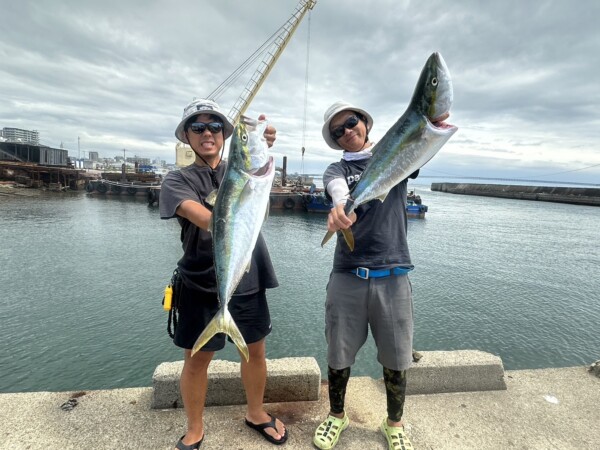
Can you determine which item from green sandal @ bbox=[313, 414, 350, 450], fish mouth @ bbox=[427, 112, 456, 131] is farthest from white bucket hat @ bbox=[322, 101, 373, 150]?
green sandal @ bbox=[313, 414, 350, 450]

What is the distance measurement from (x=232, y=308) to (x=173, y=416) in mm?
1307

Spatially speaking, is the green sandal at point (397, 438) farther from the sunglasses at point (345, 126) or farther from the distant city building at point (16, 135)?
the distant city building at point (16, 135)

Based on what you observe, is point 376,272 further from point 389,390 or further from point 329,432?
point 329,432

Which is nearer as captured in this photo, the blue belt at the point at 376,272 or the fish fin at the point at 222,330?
the fish fin at the point at 222,330

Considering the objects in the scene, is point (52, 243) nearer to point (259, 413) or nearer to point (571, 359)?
point (259, 413)

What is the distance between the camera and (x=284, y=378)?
3197 mm

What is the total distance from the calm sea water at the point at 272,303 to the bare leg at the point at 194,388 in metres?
4.01

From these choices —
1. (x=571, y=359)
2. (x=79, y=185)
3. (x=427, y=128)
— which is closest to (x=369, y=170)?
(x=427, y=128)

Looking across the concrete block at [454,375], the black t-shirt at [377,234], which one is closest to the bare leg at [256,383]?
the black t-shirt at [377,234]

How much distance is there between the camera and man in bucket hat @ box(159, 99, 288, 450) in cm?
250

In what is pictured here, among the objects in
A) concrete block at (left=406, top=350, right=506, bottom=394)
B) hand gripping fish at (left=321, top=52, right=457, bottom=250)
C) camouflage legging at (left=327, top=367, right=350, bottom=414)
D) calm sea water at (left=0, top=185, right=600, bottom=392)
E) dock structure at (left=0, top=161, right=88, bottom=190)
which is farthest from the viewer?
dock structure at (left=0, top=161, right=88, bottom=190)

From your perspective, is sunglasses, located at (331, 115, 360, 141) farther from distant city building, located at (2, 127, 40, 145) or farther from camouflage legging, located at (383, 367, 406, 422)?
distant city building, located at (2, 127, 40, 145)

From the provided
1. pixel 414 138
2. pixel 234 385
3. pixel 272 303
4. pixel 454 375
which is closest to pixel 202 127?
pixel 414 138

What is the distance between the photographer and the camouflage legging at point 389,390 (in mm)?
2742
